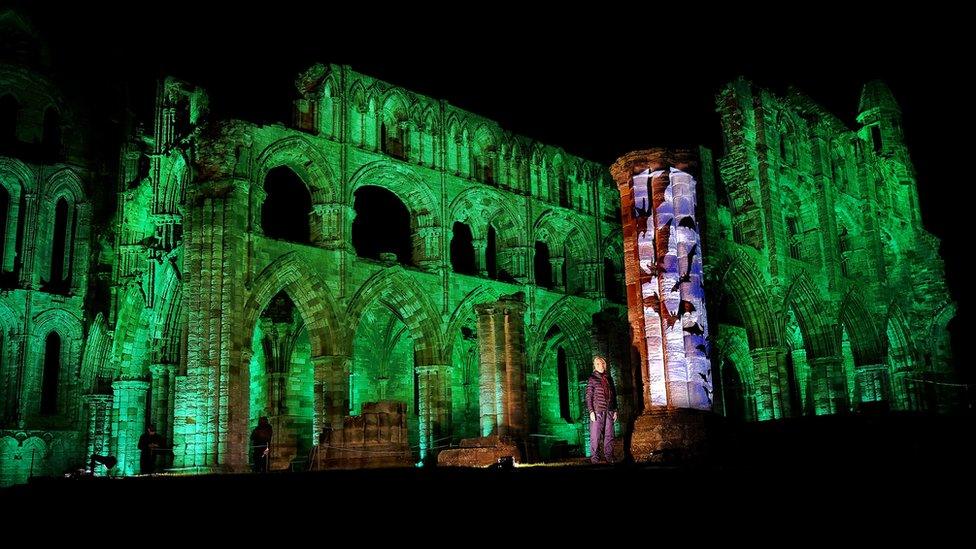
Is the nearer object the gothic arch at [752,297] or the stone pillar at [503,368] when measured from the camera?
the stone pillar at [503,368]

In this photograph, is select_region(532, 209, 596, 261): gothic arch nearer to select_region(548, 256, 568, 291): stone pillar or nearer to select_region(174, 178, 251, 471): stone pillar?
select_region(548, 256, 568, 291): stone pillar

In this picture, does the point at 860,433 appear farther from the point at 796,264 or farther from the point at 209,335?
the point at 796,264

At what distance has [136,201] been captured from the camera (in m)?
27.6

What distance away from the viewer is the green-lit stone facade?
22.0 m

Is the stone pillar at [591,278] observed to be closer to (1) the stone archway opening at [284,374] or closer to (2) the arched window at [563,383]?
(2) the arched window at [563,383]

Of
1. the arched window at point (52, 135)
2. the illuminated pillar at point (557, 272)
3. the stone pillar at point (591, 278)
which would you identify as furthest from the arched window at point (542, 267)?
the arched window at point (52, 135)

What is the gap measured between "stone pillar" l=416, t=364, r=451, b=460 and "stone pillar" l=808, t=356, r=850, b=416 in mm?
13967

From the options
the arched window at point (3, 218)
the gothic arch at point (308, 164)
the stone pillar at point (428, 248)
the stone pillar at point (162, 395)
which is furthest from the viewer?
the arched window at point (3, 218)

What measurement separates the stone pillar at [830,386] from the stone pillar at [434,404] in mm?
13967

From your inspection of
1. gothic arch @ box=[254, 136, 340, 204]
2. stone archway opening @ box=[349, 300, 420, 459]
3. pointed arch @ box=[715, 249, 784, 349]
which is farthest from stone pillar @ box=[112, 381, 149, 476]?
pointed arch @ box=[715, 249, 784, 349]

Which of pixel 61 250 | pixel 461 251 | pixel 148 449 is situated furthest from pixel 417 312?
pixel 61 250

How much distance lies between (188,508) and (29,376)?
2375 cm

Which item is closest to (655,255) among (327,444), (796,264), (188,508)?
(327,444)

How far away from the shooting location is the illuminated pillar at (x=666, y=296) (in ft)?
47.1
